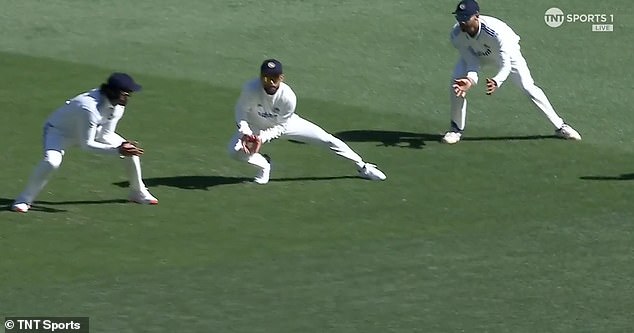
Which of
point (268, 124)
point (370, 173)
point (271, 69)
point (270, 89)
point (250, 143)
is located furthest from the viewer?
point (370, 173)

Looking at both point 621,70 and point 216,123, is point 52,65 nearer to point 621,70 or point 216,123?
point 216,123

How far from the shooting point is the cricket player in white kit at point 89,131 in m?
14.1

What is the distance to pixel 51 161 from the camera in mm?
14266

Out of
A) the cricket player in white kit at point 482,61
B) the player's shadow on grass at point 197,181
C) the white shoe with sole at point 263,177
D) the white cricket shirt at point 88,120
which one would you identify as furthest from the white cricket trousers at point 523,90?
the white cricket shirt at point 88,120

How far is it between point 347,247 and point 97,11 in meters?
11.6

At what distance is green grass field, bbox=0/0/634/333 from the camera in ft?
40.3

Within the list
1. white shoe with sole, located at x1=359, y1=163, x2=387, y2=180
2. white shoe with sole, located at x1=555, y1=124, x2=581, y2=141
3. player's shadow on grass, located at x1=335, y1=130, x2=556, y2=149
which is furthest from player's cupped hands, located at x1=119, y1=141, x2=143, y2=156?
white shoe with sole, located at x1=555, y1=124, x2=581, y2=141

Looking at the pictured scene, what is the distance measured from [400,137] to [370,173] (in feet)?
6.40

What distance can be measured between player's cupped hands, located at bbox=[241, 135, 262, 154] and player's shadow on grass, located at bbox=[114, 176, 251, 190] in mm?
594

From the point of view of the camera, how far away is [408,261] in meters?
13.5

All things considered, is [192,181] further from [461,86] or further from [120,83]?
[461,86]

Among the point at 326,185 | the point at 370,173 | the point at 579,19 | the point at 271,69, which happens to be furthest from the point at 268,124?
the point at 579,19

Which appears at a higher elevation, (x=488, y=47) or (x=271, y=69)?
(x=488, y=47)

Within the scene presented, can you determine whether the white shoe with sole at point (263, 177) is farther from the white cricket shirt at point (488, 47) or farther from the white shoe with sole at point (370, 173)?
the white cricket shirt at point (488, 47)
